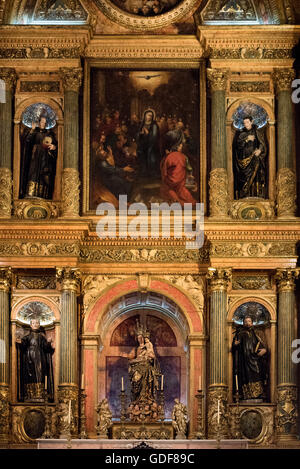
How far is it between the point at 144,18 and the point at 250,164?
443cm

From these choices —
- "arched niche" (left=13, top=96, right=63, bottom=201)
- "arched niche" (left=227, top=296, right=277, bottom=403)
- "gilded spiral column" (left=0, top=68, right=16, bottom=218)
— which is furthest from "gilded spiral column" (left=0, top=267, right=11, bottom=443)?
"arched niche" (left=227, top=296, right=277, bottom=403)

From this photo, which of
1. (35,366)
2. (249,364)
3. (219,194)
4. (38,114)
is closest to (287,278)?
(249,364)

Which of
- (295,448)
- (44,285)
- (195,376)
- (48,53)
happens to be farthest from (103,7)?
(295,448)

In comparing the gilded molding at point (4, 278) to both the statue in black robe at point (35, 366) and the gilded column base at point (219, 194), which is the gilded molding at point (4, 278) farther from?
the gilded column base at point (219, 194)

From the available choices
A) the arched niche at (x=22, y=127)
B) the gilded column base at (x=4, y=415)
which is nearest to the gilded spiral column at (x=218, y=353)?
the arched niche at (x=22, y=127)

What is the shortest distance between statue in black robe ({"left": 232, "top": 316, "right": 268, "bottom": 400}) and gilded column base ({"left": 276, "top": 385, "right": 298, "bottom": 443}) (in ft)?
2.37

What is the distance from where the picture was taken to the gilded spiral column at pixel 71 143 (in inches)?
1369

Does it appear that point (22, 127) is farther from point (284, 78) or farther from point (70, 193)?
point (284, 78)

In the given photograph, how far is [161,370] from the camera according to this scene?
35.5m

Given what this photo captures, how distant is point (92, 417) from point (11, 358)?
2304 mm

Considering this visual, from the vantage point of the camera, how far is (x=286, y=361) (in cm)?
3394

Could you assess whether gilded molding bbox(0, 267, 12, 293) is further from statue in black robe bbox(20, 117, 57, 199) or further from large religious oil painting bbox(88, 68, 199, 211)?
large religious oil painting bbox(88, 68, 199, 211)
